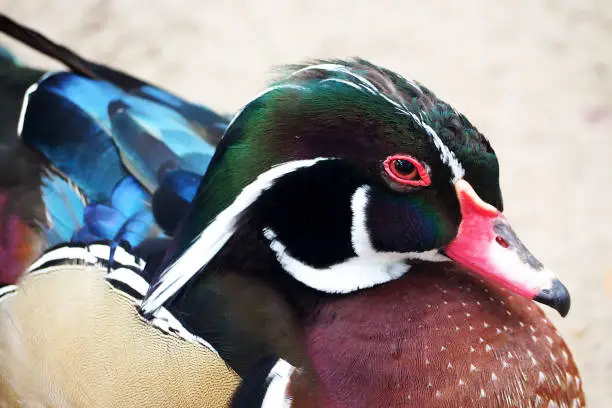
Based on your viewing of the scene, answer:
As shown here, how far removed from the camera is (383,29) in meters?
2.08

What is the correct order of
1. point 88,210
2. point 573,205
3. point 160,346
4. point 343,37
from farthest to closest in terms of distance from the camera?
point 343,37, point 573,205, point 88,210, point 160,346

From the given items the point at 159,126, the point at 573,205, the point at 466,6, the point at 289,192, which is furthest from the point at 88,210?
the point at 466,6

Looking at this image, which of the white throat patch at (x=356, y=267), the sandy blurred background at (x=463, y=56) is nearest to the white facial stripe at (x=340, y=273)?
the white throat patch at (x=356, y=267)

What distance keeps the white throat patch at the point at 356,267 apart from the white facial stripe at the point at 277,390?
0.13 metres

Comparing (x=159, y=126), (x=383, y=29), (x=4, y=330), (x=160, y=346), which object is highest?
(x=383, y=29)

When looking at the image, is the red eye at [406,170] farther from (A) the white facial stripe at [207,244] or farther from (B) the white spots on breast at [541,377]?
(B) the white spots on breast at [541,377]

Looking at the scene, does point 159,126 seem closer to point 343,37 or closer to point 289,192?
point 289,192

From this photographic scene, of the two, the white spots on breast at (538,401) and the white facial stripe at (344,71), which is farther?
the white spots on breast at (538,401)

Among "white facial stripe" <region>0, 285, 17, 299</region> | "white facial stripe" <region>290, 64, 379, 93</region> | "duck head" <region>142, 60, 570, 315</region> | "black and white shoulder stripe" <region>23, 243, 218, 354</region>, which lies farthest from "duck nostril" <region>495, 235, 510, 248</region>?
"white facial stripe" <region>0, 285, 17, 299</region>

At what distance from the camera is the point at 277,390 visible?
858 millimetres

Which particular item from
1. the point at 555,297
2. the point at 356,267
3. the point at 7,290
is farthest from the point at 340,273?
the point at 7,290

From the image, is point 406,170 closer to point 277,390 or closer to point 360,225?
point 360,225

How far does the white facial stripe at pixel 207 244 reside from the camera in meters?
0.83

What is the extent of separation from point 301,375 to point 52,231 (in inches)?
17.2
